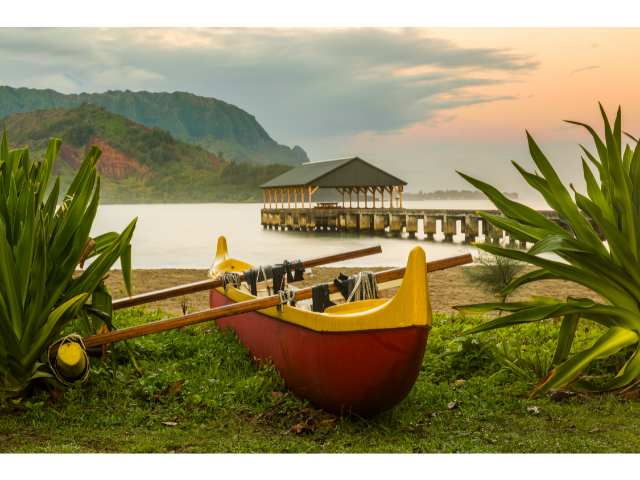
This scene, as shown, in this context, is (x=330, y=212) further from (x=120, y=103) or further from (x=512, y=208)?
(x=120, y=103)

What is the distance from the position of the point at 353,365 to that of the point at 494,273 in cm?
515

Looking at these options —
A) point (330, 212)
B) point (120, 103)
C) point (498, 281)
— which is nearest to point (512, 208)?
point (498, 281)

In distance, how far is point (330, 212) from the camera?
38.6m

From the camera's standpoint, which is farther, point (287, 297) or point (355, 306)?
point (287, 297)

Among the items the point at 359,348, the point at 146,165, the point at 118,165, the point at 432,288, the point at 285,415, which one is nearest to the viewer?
the point at 359,348

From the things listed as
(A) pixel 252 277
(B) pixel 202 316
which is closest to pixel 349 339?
(B) pixel 202 316

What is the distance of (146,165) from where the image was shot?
6912 centimetres

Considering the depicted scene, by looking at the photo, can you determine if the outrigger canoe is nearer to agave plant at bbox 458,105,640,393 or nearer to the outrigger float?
the outrigger float

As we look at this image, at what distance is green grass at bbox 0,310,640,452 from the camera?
4410mm

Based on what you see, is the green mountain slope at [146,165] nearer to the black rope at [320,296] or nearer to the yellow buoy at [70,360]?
the black rope at [320,296]

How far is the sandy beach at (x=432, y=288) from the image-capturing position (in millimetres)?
10797

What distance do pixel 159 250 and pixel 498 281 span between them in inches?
940

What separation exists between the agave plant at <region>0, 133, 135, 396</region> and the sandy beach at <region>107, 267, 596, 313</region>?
187 inches

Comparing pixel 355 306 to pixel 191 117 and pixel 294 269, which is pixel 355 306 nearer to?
pixel 294 269
